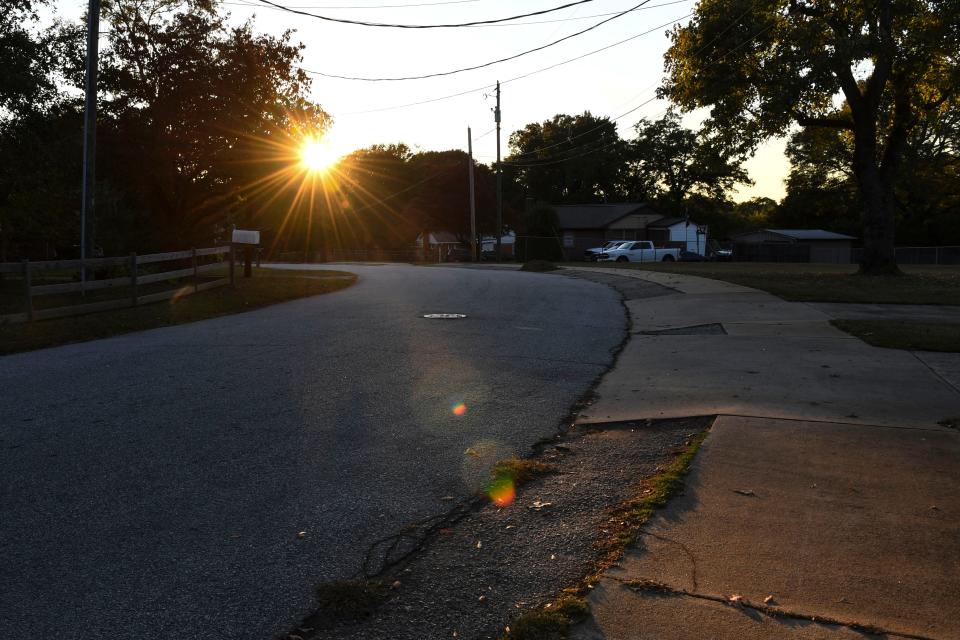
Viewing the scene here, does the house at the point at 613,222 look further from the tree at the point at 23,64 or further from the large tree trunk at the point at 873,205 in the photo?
the tree at the point at 23,64

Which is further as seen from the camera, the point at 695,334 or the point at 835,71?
the point at 835,71

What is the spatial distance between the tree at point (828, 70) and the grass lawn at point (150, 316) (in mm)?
14493

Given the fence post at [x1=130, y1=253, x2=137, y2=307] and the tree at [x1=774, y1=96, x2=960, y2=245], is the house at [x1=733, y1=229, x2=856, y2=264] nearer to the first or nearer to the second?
the tree at [x1=774, y1=96, x2=960, y2=245]

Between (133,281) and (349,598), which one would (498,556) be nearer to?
(349,598)

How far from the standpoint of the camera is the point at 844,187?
6919 cm

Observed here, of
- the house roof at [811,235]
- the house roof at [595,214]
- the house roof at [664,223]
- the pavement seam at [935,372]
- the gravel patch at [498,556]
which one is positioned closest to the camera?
the gravel patch at [498,556]

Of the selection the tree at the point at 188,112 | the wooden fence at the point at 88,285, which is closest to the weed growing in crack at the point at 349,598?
the wooden fence at the point at 88,285

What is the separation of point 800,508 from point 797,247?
64.4m

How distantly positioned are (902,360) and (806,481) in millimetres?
4829

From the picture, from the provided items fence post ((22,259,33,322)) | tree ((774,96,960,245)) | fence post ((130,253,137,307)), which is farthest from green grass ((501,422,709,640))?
tree ((774,96,960,245))

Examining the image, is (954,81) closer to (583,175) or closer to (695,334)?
(695,334)

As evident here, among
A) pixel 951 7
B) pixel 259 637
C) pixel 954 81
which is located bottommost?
pixel 259 637

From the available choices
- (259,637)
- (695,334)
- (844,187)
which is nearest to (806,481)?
(259,637)

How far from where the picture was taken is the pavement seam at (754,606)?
3.05m
